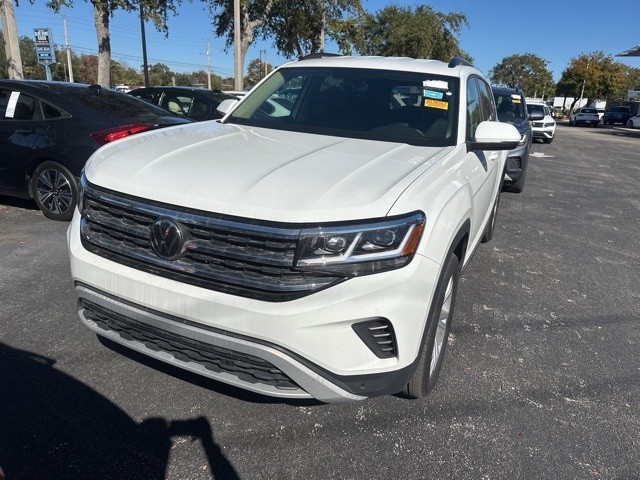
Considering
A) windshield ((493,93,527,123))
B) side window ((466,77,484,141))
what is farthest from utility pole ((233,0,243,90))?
side window ((466,77,484,141))

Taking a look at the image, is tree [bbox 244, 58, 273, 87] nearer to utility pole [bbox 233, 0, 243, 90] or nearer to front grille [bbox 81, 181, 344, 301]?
utility pole [bbox 233, 0, 243, 90]

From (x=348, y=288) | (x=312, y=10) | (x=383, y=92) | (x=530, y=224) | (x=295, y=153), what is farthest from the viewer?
(x=312, y=10)

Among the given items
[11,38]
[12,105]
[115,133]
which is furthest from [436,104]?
[11,38]

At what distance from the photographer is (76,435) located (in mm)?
2311

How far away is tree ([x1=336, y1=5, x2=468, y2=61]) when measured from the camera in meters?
34.8

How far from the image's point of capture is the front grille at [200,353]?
2047mm

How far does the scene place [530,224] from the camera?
21.6 ft

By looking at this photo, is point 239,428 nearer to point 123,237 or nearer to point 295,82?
point 123,237

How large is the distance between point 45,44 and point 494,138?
55.2ft

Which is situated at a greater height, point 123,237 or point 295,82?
point 295,82

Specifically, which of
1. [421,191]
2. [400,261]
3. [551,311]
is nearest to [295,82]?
[421,191]

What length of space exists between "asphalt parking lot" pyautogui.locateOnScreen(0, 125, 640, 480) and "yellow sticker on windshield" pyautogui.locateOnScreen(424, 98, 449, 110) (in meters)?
1.52

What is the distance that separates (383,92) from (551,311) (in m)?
2.14

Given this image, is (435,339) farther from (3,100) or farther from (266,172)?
(3,100)
